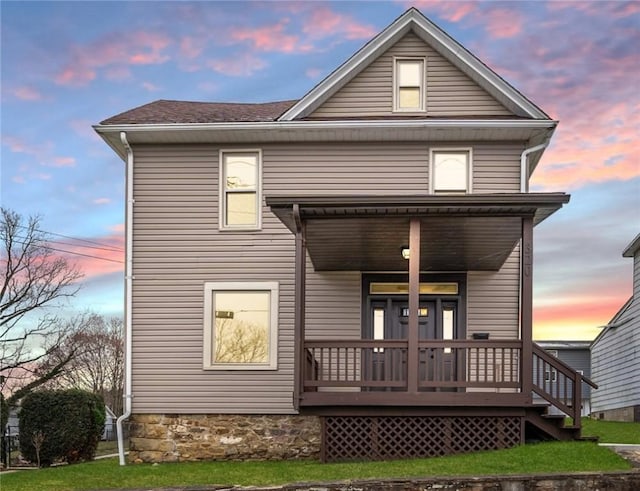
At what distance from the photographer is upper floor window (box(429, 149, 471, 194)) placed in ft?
41.8

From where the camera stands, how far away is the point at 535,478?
814 centimetres

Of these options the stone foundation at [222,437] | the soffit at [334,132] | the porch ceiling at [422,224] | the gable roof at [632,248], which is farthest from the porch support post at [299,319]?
the gable roof at [632,248]

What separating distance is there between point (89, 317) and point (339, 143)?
23.2 meters

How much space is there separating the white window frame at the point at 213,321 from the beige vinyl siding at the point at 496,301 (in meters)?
3.54

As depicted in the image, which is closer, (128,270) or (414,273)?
(414,273)

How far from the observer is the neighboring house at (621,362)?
19938mm

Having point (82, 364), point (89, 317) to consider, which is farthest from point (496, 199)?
point (82, 364)

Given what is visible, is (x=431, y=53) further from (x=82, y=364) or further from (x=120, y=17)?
(x=82, y=364)

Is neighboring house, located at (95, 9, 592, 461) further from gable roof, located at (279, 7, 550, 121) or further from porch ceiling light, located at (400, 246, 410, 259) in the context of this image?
porch ceiling light, located at (400, 246, 410, 259)

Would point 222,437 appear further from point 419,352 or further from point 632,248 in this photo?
point 632,248

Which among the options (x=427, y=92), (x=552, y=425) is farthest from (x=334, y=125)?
A: (x=552, y=425)

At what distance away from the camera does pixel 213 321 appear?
41.9 feet

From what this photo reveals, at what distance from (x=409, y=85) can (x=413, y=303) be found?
16.2ft

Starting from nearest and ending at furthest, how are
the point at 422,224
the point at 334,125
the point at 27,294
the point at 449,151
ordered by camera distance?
the point at 422,224 → the point at 334,125 → the point at 449,151 → the point at 27,294
